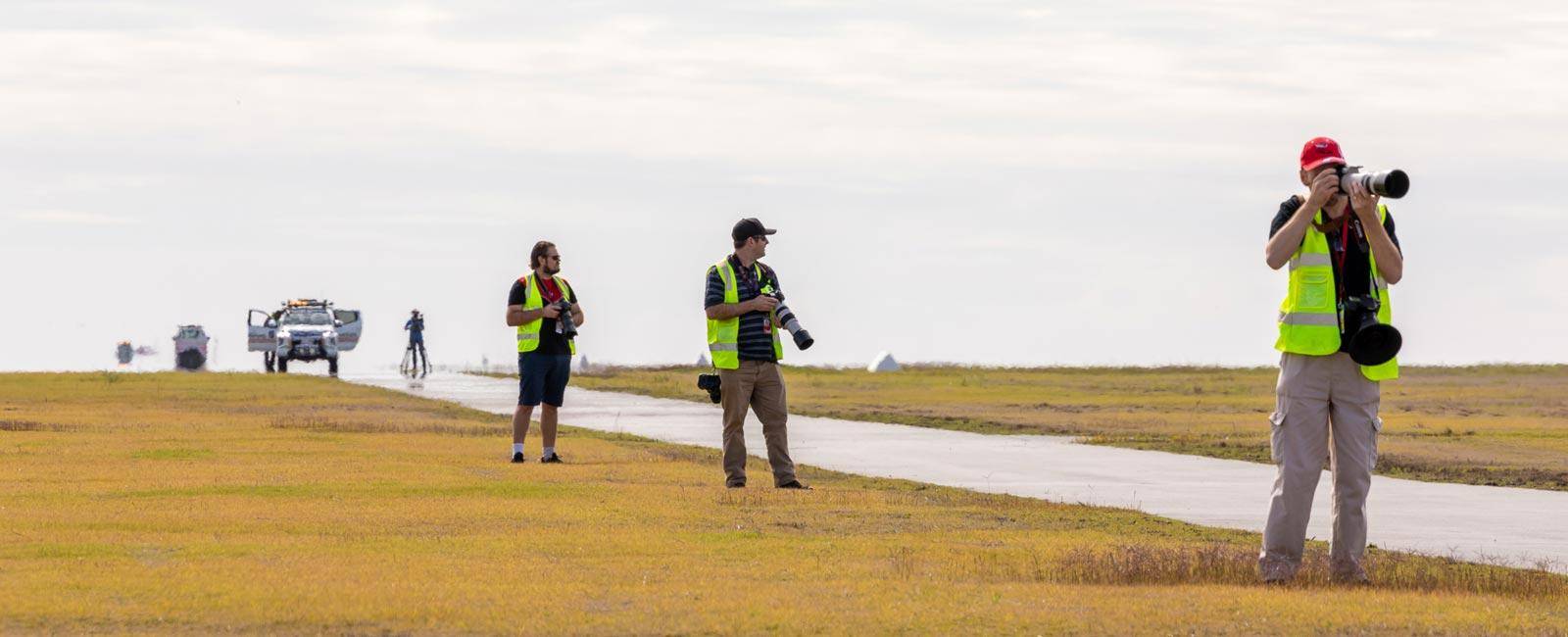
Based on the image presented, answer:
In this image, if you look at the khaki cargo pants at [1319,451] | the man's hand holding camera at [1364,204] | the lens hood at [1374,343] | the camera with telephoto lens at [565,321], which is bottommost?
the khaki cargo pants at [1319,451]

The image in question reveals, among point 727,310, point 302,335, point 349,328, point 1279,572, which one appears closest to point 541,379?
point 727,310

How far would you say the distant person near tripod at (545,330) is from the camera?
2008cm

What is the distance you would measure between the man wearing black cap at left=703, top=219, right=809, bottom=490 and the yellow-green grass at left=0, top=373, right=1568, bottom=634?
0.53 metres

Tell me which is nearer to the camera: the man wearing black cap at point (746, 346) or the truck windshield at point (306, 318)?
the man wearing black cap at point (746, 346)

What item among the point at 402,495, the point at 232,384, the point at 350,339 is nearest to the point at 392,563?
the point at 402,495

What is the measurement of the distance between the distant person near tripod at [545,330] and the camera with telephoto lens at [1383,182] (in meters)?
10.7

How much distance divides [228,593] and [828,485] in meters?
8.58

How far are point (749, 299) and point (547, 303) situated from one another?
3437mm

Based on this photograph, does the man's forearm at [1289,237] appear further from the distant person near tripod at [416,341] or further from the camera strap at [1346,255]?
the distant person near tripod at [416,341]

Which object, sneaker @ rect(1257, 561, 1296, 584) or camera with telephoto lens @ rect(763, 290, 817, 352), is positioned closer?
sneaker @ rect(1257, 561, 1296, 584)

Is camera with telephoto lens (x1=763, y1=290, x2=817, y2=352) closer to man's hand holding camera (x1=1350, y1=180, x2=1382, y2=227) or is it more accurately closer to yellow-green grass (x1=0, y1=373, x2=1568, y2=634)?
yellow-green grass (x1=0, y1=373, x2=1568, y2=634)

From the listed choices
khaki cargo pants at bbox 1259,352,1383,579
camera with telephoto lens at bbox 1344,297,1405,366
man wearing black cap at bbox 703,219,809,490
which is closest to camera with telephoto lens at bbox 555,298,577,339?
man wearing black cap at bbox 703,219,809,490

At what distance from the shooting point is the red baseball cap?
10.5 m

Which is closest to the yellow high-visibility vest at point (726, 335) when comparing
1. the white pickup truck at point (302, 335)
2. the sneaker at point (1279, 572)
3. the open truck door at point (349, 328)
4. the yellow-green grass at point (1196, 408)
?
the yellow-green grass at point (1196, 408)
